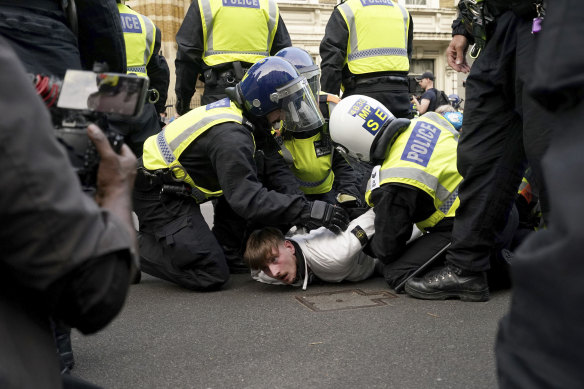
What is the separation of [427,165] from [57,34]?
5.79 ft

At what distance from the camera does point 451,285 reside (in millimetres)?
3004

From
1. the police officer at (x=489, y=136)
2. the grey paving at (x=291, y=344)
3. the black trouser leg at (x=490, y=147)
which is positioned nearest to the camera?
the grey paving at (x=291, y=344)

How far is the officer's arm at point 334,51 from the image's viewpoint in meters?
4.87

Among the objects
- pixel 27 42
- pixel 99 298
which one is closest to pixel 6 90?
pixel 99 298

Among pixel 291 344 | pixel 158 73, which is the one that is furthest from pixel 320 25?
pixel 291 344

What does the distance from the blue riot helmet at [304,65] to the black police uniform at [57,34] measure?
165cm

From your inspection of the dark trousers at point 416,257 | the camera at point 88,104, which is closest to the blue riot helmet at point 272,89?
the dark trousers at point 416,257

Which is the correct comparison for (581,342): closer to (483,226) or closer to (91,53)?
(91,53)

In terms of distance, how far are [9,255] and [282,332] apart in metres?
1.84

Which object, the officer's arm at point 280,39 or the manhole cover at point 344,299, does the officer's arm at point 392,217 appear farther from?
the officer's arm at point 280,39

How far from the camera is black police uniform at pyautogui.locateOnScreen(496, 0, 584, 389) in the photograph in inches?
28.0

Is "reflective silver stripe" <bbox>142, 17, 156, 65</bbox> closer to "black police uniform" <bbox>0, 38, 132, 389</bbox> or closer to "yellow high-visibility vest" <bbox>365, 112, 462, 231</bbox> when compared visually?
"yellow high-visibility vest" <bbox>365, 112, 462, 231</bbox>

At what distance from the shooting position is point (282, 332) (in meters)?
2.61

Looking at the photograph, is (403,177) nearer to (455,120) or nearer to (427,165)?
(427,165)
